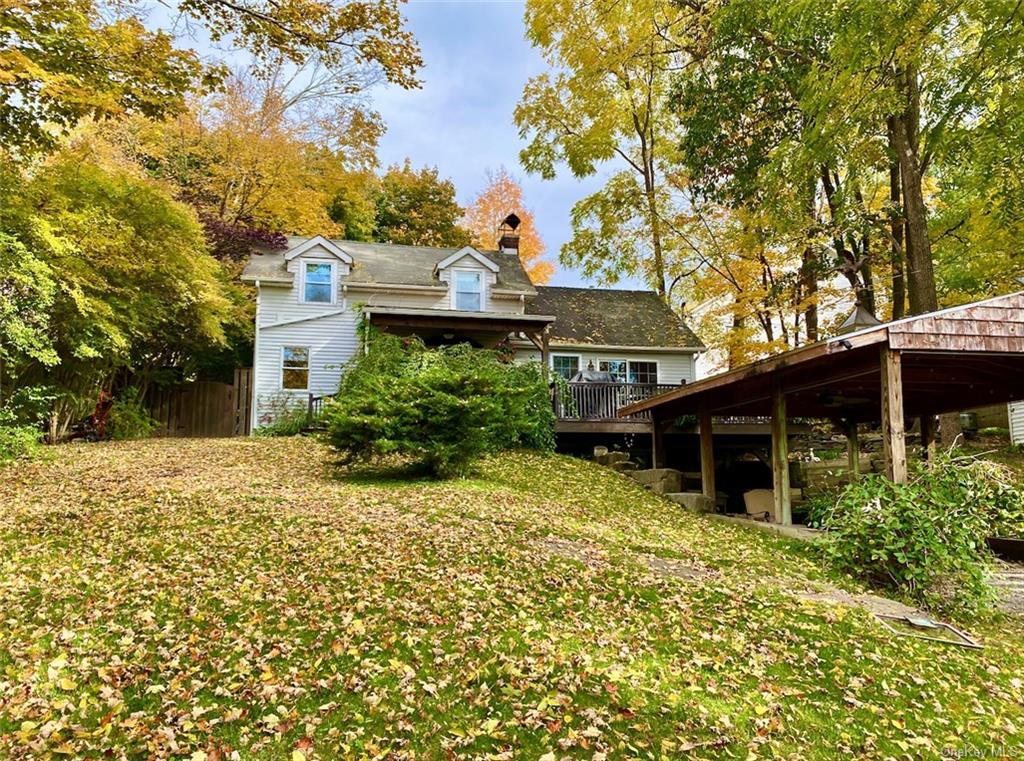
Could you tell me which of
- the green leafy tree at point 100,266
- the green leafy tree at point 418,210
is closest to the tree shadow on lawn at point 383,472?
the green leafy tree at point 100,266

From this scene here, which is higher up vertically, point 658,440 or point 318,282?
point 318,282

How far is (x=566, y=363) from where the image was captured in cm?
1894

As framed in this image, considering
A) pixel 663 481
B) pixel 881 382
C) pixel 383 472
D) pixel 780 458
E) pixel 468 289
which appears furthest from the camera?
pixel 468 289

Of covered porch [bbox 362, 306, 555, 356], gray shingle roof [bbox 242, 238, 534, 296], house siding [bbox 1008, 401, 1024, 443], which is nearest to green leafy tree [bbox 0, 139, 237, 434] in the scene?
gray shingle roof [bbox 242, 238, 534, 296]

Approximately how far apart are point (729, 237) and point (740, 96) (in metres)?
7.37

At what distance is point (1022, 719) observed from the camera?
374cm

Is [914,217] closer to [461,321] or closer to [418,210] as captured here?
[461,321]

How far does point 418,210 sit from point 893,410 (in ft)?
84.9

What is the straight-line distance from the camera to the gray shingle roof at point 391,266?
17625 mm

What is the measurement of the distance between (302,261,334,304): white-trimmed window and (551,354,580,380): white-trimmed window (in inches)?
269

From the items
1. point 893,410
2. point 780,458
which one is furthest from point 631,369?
point 893,410

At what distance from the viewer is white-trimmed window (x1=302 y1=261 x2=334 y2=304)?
17.6m

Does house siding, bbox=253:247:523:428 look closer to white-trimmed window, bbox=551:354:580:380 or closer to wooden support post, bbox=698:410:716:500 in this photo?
white-trimmed window, bbox=551:354:580:380

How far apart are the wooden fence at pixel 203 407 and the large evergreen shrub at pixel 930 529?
16.0 meters
